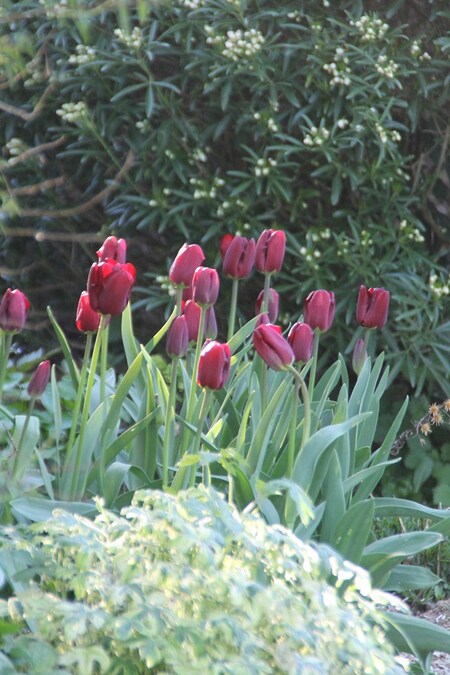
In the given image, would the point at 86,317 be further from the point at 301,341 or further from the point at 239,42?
the point at 239,42

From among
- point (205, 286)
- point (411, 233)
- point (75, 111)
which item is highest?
point (205, 286)

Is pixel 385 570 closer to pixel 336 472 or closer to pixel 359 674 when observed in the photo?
pixel 336 472

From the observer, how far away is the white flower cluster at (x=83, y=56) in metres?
3.81

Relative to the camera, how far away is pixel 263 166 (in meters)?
3.80

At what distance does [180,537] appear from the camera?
128 centimetres

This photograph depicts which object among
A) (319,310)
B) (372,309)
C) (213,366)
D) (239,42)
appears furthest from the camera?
(239,42)

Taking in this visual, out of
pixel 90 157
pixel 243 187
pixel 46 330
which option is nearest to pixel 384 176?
pixel 243 187

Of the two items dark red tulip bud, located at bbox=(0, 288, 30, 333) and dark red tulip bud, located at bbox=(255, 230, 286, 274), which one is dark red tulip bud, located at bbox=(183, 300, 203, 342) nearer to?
dark red tulip bud, located at bbox=(255, 230, 286, 274)

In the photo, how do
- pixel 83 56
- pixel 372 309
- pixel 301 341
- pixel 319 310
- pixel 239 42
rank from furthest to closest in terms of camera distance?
pixel 83 56
pixel 239 42
pixel 372 309
pixel 319 310
pixel 301 341

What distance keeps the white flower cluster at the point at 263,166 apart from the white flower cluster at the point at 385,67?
1.66ft

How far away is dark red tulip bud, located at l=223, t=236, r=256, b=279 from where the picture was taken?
2209 mm

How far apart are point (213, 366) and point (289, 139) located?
83.8 inches

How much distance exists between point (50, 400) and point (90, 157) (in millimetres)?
1999

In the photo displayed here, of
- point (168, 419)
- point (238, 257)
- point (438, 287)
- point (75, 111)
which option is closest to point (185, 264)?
point (238, 257)
